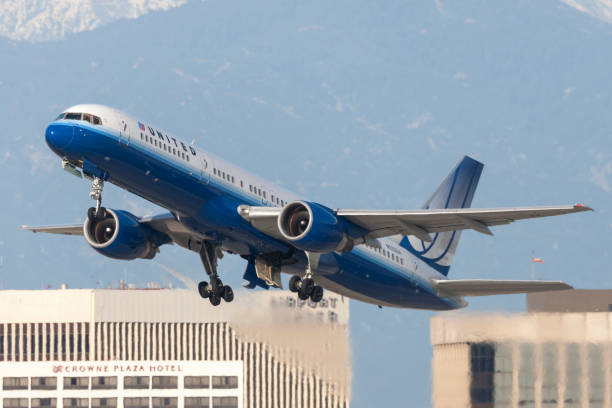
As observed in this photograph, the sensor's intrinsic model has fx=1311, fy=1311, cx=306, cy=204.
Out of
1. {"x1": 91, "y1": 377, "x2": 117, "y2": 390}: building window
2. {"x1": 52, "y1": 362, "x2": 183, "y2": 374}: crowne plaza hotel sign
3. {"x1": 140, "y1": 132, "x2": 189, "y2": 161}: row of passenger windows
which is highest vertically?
{"x1": 140, "y1": 132, "x2": 189, "y2": 161}: row of passenger windows

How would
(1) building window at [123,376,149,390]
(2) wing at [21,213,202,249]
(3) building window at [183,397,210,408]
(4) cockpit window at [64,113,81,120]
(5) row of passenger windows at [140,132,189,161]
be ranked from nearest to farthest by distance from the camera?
(4) cockpit window at [64,113,81,120], (5) row of passenger windows at [140,132,189,161], (2) wing at [21,213,202,249], (3) building window at [183,397,210,408], (1) building window at [123,376,149,390]

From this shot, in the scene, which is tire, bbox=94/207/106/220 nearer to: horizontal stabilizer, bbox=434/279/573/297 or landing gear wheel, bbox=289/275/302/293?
landing gear wheel, bbox=289/275/302/293

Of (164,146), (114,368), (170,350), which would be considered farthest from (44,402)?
(164,146)

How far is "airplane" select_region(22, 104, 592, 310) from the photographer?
4875 cm

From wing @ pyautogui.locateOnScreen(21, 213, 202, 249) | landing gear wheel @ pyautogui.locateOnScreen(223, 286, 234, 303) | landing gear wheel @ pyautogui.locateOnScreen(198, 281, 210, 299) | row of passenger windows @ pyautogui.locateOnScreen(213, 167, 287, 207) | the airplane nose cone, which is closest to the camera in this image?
the airplane nose cone

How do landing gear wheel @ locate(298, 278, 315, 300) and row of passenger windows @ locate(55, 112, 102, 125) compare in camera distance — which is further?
landing gear wheel @ locate(298, 278, 315, 300)

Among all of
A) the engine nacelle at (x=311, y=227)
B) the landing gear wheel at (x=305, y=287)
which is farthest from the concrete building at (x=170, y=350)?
the engine nacelle at (x=311, y=227)

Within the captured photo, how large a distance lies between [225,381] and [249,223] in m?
68.5

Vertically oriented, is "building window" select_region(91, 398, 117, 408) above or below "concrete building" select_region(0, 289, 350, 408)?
below

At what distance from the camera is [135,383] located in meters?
121

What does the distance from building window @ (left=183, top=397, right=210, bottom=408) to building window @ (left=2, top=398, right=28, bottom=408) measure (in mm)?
15059

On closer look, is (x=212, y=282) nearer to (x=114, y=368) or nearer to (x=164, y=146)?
(x=164, y=146)

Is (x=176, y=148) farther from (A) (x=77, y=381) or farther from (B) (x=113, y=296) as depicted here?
(B) (x=113, y=296)

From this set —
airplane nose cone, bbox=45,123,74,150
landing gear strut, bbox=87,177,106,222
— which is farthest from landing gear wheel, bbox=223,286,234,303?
airplane nose cone, bbox=45,123,74,150
